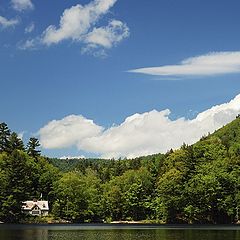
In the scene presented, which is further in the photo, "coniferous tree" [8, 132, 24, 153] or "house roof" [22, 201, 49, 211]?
"coniferous tree" [8, 132, 24, 153]

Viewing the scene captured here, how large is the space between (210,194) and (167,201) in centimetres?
1092

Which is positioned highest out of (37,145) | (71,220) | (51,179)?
(37,145)

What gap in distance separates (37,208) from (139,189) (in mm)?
28866

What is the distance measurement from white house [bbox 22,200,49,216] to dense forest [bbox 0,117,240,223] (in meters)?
2.93

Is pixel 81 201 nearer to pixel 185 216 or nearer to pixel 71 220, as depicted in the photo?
pixel 71 220

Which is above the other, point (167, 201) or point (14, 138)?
point (14, 138)

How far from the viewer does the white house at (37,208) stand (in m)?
138

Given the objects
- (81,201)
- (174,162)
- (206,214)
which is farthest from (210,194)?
(81,201)

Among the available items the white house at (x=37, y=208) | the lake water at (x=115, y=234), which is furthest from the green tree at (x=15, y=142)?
the lake water at (x=115, y=234)

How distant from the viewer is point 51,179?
146 m

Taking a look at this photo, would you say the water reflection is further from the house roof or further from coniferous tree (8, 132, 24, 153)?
coniferous tree (8, 132, 24, 153)

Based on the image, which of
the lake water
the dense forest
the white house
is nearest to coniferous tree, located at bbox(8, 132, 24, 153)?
the dense forest

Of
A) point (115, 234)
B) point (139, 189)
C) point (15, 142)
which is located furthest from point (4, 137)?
point (115, 234)

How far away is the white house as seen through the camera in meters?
138
